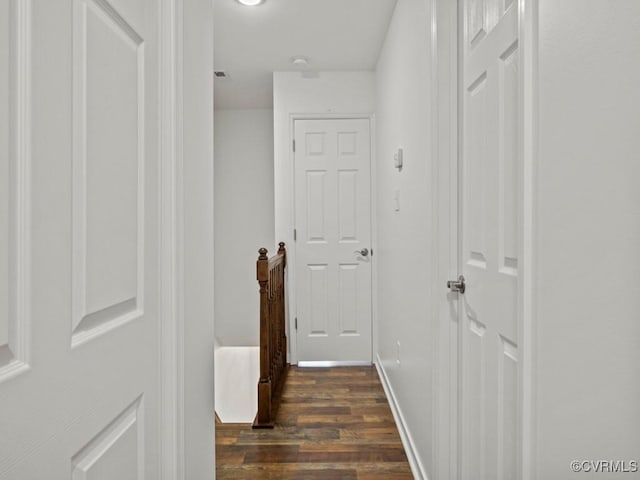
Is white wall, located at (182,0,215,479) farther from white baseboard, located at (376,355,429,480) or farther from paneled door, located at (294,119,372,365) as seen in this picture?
paneled door, located at (294,119,372,365)

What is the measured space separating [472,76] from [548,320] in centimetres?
101

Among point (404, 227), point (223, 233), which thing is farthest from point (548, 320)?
point (223, 233)

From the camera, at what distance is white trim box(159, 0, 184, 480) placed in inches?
43.3

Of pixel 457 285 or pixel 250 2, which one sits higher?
pixel 250 2

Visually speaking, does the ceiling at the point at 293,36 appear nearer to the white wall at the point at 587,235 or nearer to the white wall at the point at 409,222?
the white wall at the point at 409,222

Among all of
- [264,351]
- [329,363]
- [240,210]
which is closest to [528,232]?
[264,351]

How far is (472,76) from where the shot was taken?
5.24ft

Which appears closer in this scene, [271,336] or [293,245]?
[271,336]

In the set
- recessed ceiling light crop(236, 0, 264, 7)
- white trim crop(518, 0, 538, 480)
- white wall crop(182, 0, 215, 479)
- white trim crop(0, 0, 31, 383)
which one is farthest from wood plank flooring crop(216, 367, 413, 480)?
recessed ceiling light crop(236, 0, 264, 7)

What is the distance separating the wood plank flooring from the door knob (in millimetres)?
1034

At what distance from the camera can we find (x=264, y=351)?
2967mm

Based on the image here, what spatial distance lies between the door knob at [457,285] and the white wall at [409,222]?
0.12 meters

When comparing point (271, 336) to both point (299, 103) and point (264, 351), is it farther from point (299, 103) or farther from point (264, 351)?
point (299, 103)

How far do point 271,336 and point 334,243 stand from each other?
123cm
